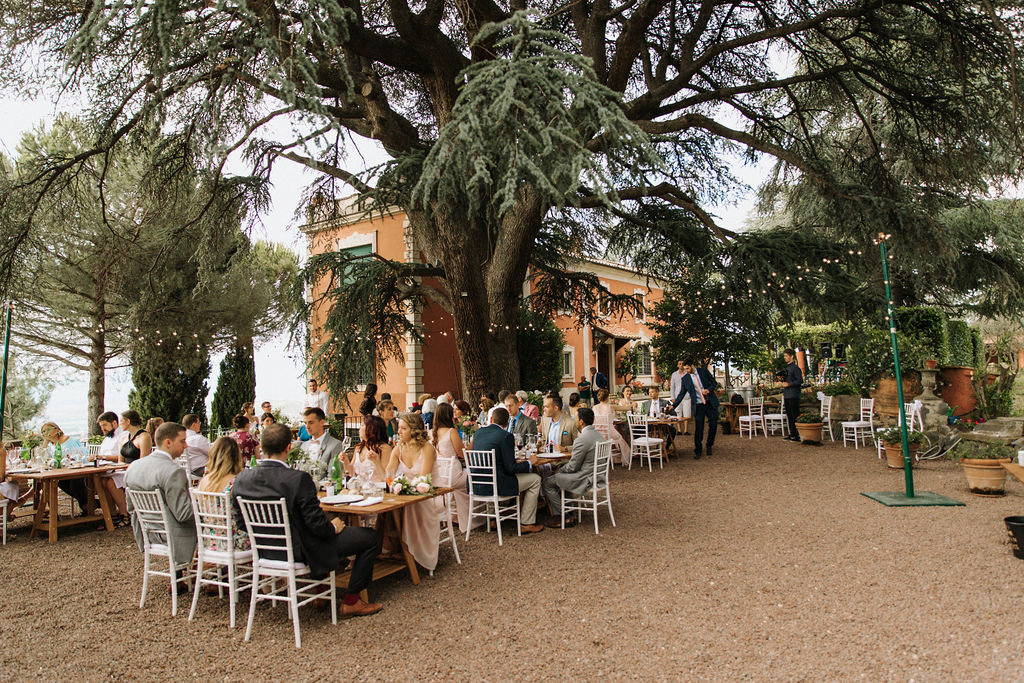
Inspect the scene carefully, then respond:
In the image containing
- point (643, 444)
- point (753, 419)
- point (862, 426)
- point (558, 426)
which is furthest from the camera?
point (753, 419)

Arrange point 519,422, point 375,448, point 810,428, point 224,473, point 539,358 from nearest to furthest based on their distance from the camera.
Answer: point 224,473 < point 375,448 < point 519,422 < point 810,428 < point 539,358

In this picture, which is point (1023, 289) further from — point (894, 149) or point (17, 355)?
point (17, 355)

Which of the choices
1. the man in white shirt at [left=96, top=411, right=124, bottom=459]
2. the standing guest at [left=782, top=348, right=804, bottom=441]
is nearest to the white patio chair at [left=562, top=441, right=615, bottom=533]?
the man in white shirt at [left=96, top=411, right=124, bottom=459]

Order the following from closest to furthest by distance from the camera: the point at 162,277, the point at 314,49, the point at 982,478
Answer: the point at 314,49
the point at 982,478
the point at 162,277

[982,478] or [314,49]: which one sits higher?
[314,49]

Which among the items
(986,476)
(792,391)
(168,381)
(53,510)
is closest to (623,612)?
(986,476)

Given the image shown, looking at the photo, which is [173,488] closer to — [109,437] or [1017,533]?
[109,437]

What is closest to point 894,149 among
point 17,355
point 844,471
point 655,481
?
point 844,471

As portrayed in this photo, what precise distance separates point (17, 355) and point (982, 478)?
18236mm

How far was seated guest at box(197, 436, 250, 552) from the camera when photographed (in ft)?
15.3

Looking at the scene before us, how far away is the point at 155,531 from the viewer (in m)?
4.98

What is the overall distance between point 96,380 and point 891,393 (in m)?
17.6

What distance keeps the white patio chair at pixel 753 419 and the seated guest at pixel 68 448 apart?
12.7 metres

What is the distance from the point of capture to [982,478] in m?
7.72
